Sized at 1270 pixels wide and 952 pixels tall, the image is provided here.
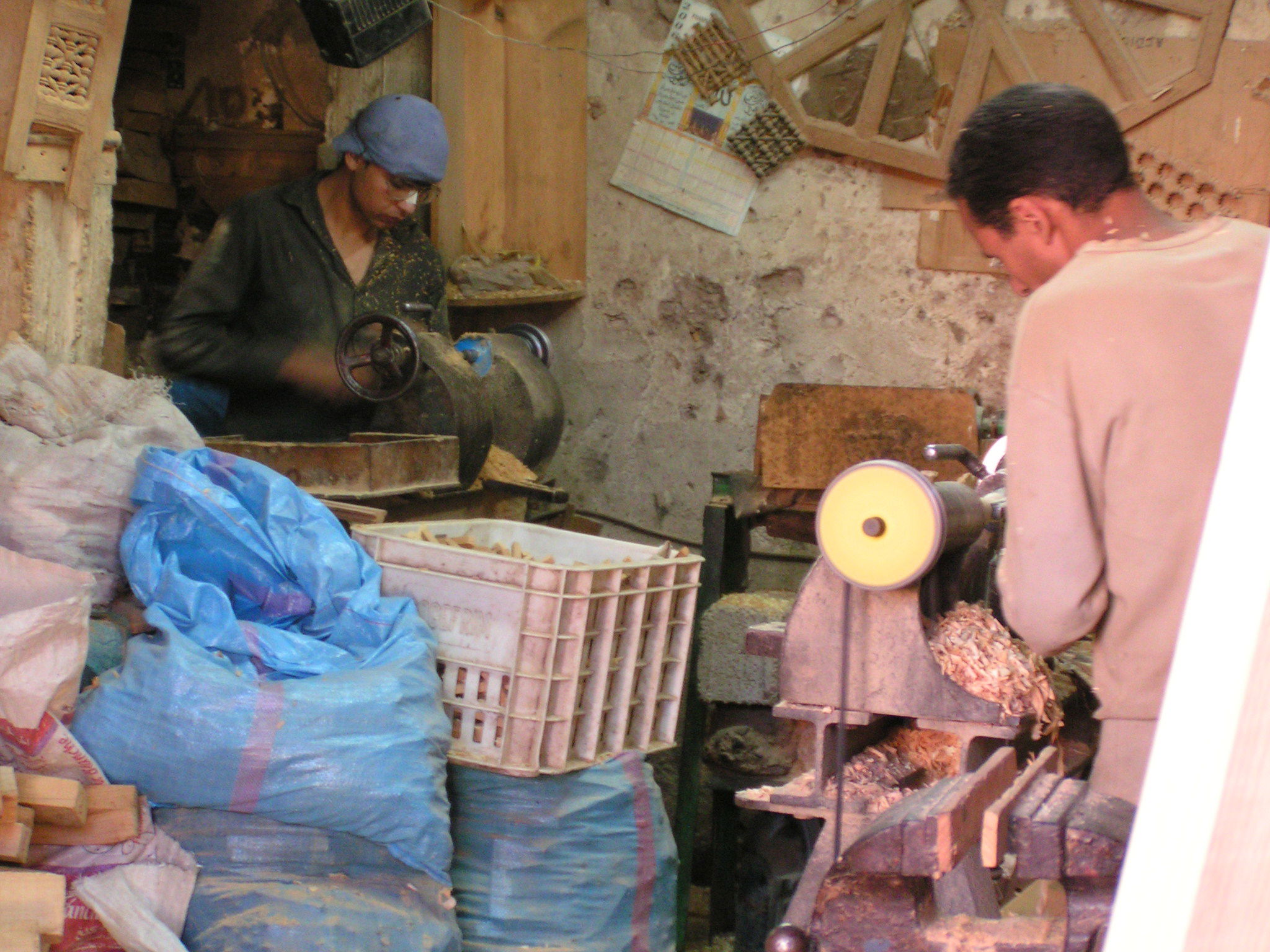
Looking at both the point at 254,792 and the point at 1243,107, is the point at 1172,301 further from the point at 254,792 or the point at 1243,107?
the point at 1243,107

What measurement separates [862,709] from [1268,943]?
1352 millimetres

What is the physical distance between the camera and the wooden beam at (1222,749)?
53cm

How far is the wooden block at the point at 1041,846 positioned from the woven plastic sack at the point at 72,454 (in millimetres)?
1619

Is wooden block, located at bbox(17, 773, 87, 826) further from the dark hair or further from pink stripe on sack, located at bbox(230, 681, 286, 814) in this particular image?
the dark hair

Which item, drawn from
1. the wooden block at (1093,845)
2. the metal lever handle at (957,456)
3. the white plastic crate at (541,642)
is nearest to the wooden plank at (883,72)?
the metal lever handle at (957,456)

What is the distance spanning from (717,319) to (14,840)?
375cm

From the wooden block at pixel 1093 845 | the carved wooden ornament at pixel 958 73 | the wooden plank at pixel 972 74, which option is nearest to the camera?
the wooden block at pixel 1093 845

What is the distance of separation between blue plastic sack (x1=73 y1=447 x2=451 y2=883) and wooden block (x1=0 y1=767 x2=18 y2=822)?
0.21 metres

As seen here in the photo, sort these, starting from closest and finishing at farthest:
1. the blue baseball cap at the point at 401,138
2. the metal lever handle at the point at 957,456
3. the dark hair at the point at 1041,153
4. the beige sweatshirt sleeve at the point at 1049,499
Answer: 1. the beige sweatshirt sleeve at the point at 1049,499
2. the dark hair at the point at 1041,153
3. the metal lever handle at the point at 957,456
4. the blue baseball cap at the point at 401,138

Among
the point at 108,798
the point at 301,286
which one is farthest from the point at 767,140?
the point at 108,798

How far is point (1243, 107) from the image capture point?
4.34m

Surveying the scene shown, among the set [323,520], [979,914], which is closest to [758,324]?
[323,520]

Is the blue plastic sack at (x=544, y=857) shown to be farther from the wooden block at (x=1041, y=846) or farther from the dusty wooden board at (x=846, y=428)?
the dusty wooden board at (x=846, y=428)

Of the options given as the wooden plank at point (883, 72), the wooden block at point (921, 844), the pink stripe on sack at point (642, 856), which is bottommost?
the pink stripe on sack at point (642, 856)
